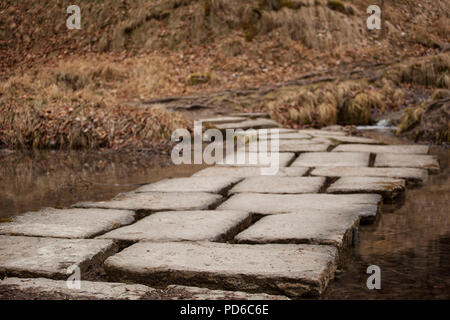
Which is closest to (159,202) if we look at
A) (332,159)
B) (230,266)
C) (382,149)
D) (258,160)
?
(230,266)

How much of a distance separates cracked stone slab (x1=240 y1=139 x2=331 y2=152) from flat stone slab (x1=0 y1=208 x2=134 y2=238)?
2376mm

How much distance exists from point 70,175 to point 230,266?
281 cm

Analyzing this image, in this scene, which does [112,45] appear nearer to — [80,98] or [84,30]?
[84,30]

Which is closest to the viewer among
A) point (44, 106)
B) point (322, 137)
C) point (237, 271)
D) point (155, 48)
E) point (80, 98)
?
point (237, 271)

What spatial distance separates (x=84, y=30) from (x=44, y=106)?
7.24m

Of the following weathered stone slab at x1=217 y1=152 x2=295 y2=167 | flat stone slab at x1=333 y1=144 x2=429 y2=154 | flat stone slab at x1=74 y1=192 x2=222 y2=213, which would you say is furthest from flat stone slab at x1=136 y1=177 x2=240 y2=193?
flat stone slab at x1=333 y1=144 x2=429 y2=154

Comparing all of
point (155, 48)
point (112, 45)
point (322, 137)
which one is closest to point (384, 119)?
point (322, 137)

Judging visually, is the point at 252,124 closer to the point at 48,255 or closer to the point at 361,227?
the point at 361,227

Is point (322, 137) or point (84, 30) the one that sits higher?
point (84, 30)

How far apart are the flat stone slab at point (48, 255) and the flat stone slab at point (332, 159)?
2.33 m

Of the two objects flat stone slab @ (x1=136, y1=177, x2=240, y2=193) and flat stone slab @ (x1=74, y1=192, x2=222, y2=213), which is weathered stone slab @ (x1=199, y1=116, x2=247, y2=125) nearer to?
flat stone slab @ (x1=136, y1=177, x2=240, y2=193)

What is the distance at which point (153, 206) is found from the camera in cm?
312

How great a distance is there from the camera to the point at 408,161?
4418 millimetres
